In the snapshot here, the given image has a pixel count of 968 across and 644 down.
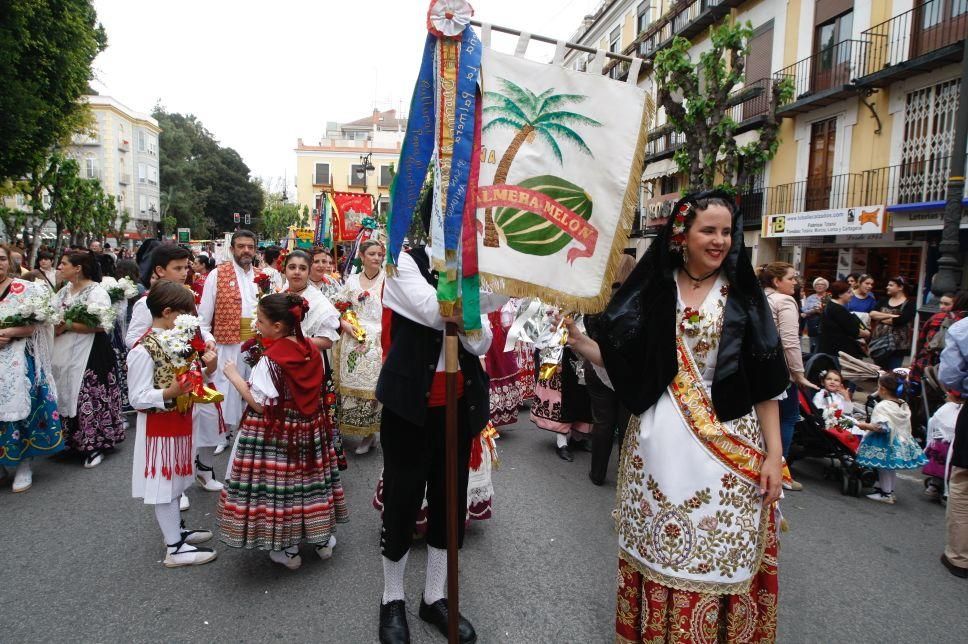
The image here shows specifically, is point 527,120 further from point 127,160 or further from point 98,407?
point 127,160

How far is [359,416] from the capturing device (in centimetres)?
554

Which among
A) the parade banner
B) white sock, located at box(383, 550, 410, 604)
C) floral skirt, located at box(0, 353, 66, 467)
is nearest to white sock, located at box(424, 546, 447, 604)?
white sock, located at box(383, 550, 410, 604)

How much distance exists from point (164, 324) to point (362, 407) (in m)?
2.16

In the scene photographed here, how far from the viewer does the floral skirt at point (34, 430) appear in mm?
4618

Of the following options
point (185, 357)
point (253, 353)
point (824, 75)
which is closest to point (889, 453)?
point (253, 353)

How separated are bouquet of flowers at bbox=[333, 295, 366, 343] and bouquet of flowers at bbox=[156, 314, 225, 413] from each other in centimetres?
181

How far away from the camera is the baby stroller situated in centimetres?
505

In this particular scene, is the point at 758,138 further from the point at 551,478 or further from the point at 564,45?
the point at 564,45

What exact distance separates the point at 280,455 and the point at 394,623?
109cm

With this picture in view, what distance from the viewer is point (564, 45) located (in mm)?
2166

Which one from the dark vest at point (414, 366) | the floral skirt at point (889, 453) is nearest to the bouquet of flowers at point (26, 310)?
the dark vest at point (414, 366)

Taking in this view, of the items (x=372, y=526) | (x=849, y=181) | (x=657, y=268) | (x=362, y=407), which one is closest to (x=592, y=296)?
(x=657, y=268)

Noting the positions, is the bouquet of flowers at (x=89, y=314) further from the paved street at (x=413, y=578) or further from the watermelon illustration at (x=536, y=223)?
A: the watermelon illustration at (x=536, y=223)

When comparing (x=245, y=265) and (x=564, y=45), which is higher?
(x=564, y=45)
